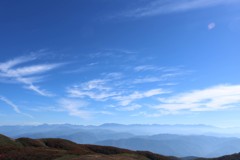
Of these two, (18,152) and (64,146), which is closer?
(18,152)

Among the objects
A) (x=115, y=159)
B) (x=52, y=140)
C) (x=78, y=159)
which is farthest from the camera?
(x=52, y=140)

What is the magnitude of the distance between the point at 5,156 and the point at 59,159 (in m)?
11.4

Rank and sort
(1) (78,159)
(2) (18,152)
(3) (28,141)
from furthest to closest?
(3) (28,141) < (2) (18,152) < (1) (78,159)

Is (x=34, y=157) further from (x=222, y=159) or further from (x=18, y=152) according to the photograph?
(x=222, y=159)

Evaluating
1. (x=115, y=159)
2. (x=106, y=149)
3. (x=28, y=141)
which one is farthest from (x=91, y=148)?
(x=115, y=159)

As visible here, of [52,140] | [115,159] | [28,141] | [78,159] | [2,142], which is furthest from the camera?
[52,140]

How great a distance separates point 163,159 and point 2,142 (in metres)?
51.3

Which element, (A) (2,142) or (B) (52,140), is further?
(B) (52,140)

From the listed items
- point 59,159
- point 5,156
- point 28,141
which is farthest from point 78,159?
point 28,141

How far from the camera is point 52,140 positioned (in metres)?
103

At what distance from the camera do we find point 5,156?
5484 cm

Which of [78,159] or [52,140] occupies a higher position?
[52,140]

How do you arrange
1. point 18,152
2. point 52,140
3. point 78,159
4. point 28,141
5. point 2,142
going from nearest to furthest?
1. point 78,159
2. point 18,152
3. point 2,142
4. point 28,141
5. point 52,140

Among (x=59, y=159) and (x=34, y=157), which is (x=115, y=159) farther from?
(x=34, y=157)
